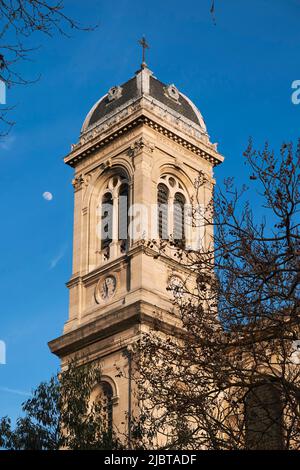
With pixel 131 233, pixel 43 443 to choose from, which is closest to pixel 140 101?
pixel 131 233

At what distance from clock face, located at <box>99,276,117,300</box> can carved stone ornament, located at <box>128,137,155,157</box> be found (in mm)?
5789

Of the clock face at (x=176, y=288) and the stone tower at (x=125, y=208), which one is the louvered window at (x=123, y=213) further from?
the clock face at (x=176, y=288)

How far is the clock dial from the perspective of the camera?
142ft

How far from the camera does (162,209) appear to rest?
4519 centimetres

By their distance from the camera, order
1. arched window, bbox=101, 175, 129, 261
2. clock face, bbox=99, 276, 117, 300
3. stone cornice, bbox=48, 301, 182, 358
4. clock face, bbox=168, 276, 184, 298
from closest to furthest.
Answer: clock face, bbox=168, 276, 184, 298
stone cornice, bbox=48, 301, 182, 358
clock face, bbox=99, 276, 117, 300
arched window, bbox=101, 175, 129, 261

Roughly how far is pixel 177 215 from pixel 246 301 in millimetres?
28036

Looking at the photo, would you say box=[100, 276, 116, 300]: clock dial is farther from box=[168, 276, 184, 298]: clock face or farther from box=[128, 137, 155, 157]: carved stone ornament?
box=[128, 137, 155, 157]: carved stone ornament

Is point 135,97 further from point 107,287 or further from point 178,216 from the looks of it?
point 107,287

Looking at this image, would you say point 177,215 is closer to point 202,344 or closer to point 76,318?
point 76,318

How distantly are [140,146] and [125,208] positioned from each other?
285 cm

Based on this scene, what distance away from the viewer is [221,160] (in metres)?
48.5

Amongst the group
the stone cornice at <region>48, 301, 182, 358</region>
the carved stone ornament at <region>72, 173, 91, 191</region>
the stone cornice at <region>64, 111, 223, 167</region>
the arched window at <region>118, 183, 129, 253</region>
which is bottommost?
the stone cornice at <region>48, 301, 182, 358</region>

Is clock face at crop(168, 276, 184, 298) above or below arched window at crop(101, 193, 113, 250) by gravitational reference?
below

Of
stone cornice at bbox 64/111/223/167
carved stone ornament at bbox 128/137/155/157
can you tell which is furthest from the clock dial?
stone cornice at bbox 64/111/223/167
